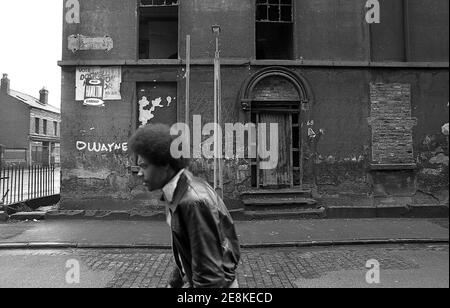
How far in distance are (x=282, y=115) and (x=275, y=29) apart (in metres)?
3.34

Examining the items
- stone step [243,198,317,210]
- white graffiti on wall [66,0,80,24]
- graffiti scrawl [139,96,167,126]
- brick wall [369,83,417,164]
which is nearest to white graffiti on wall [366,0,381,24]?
brick wall [369,83,417,164]

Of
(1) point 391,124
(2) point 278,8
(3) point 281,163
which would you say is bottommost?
(3) point 281,163

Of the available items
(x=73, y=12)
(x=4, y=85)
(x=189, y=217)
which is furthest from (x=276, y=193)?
(x=4, y=85)

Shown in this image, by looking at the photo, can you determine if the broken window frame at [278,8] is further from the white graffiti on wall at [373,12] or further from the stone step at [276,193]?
the stone step at [276,193]

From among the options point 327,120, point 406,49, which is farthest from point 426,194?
point 406,49

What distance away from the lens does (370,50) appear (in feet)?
39.1

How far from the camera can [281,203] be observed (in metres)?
11.2

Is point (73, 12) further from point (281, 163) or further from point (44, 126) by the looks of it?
point (44, 126)

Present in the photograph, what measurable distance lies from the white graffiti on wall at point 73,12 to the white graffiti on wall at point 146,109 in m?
2.98

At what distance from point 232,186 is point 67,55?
6147 millimetres

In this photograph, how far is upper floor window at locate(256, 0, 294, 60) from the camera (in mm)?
12240

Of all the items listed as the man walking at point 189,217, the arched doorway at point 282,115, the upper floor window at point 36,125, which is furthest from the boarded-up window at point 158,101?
the upper floor window at point 36,125

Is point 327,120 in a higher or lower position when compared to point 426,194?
higher

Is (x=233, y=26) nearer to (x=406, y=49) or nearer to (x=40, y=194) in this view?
(x=406, y=49)
